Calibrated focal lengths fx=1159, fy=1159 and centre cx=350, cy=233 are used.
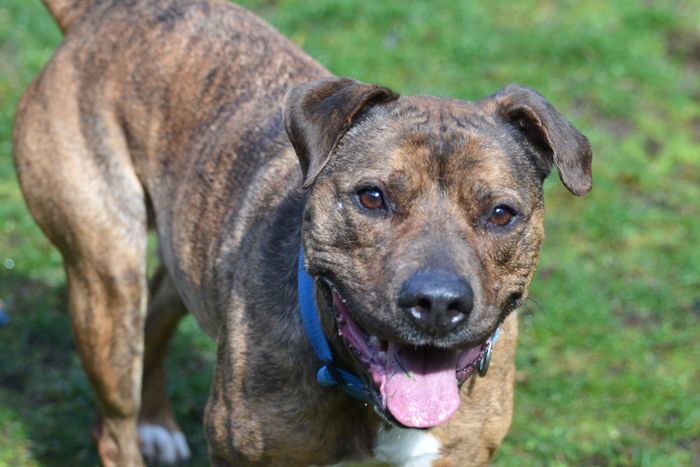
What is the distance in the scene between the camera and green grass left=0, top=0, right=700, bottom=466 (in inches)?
217

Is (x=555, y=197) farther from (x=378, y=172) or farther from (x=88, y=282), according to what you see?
(x=378, y=172)

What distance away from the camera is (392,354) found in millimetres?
3465

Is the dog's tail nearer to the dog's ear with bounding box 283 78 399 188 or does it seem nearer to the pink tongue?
the dog's ear with bounding box 283 78 399 188

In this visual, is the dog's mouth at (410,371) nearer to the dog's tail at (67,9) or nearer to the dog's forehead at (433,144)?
the dog's forehead at (433,144)

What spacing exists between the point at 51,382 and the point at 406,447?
2500mm

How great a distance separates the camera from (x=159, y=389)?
216 inches

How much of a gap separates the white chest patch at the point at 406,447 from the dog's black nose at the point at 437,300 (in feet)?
2.16

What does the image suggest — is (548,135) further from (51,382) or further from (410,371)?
(51,382)

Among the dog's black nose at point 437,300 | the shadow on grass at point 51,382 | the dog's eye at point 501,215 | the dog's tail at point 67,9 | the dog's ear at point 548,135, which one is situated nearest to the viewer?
the dog's black nose at point 437,300

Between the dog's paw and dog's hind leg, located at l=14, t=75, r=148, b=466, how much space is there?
440mm

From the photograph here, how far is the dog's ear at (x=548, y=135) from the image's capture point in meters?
3.59

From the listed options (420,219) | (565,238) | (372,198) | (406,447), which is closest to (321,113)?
(372,198)

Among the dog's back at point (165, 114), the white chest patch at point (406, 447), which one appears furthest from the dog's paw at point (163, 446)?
the white chest patch at point (406, 447)

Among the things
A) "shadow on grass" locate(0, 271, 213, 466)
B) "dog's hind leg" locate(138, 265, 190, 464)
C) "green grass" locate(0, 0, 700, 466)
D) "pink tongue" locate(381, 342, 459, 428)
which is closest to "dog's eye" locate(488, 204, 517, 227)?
"pink tongue" locate(381, 342, 459, 428)
